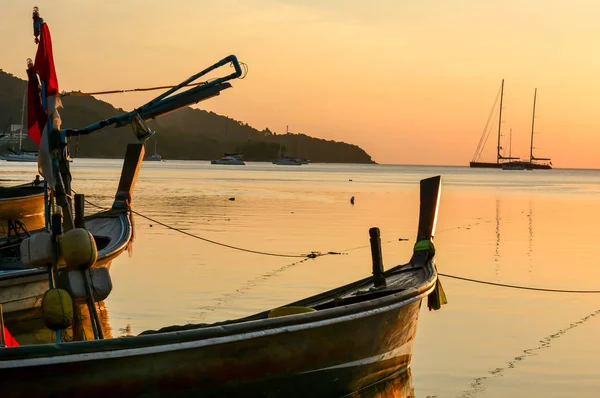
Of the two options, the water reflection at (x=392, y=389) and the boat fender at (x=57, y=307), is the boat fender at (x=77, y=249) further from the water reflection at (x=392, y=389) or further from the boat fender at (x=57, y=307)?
the water reflection at (x=392, y=389)

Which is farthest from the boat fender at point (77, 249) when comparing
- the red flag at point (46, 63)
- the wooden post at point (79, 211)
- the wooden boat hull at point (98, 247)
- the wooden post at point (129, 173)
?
the wooden post at point (129, 173)

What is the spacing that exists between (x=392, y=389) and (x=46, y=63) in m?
6.51

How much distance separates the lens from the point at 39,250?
10.9 metres

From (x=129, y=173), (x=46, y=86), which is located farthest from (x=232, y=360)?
(x=129, y=173)

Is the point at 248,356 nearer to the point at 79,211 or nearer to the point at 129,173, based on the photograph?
the point at 79,211

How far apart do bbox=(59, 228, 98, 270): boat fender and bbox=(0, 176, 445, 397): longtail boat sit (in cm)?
119

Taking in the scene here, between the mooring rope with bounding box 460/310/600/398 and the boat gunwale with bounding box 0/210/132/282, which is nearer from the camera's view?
the mooring rope with bounding box 460/310/600/398

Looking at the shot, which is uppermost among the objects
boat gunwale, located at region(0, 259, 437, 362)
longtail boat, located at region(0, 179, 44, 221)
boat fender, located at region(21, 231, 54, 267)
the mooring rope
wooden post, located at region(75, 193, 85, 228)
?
wooden post, located at region(75, 193, 85, 228)

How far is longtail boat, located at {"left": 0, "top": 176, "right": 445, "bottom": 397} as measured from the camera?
8508 millimetres

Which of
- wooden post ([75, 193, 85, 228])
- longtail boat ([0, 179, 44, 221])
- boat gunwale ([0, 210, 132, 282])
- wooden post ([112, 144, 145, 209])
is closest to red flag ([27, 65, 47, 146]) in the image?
wooden post ([75, 193, 85, 228])

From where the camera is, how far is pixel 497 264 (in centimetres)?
2756

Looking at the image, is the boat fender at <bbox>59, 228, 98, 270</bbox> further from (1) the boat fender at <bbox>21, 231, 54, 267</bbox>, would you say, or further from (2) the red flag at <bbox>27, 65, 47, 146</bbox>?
(2) the red flag at <bbox>27, 65, 47, 146</bbox>

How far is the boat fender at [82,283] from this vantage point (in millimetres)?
10602

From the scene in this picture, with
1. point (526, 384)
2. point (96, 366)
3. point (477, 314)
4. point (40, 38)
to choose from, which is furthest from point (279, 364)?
point (477, 314)
